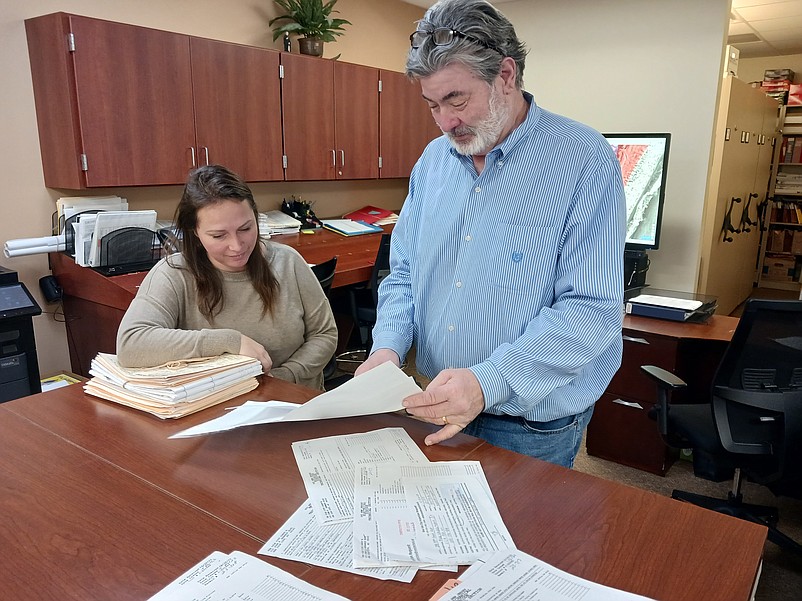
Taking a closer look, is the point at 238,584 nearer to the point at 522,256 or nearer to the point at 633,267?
the point at 522,256

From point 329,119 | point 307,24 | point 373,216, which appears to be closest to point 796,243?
point 373,216

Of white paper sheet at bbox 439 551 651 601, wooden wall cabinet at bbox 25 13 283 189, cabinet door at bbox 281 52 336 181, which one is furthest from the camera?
cabinet door at bbox 281 52 336 181

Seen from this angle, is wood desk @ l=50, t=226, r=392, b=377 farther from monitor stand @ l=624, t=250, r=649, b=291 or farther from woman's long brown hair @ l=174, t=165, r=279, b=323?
monitor stand @ l=624, t=250, r=649, b=291

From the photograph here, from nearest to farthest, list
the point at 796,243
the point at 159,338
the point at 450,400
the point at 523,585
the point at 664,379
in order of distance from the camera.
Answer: the point at 523,585
the point at 450,400
the point at 159,338
the point at 664,379
the point at 796,243

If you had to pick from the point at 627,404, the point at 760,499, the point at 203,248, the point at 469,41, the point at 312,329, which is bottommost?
the point at 760,499

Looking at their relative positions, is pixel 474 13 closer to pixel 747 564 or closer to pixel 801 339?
pixel 747 564

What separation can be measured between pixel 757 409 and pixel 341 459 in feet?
5.29

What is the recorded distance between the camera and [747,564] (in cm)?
85

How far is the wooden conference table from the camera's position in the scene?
83cm

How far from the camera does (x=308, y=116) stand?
3.92 metres

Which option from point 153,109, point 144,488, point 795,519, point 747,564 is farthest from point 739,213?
point 144,488

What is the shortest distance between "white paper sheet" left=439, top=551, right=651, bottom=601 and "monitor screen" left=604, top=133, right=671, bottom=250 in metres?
3.19

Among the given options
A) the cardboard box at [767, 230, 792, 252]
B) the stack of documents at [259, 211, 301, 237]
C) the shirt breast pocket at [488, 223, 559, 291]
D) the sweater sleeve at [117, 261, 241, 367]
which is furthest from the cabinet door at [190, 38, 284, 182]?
the cardboard box at [767, 230, 792, 252]

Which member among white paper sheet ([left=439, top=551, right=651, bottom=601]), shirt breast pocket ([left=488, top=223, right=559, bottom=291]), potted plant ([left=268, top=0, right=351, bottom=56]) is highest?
potted plant ([left=268, top=0, right=351, bottom=56])
